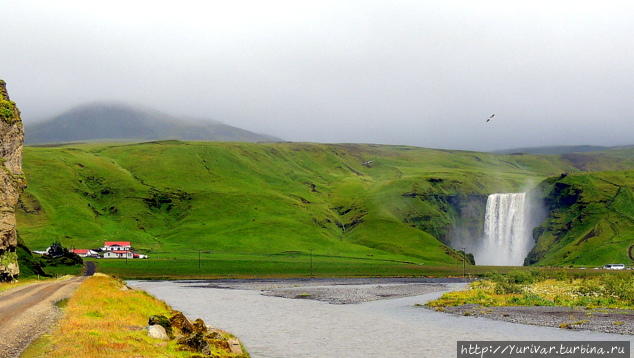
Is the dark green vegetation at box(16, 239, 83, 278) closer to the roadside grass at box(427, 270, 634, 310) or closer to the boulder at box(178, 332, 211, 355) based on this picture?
the roadside grass at box(427, 270, 634, 310)

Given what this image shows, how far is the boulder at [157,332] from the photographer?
35.1 m

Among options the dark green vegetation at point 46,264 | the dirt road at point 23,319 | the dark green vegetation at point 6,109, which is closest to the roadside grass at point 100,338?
the dirt road at point 23,319

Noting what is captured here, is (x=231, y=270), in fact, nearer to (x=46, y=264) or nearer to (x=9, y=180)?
(x=46, y=264)

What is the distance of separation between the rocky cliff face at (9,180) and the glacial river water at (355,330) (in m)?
27.2

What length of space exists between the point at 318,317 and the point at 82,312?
1247 inches

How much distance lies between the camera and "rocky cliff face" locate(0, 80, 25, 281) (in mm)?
89125

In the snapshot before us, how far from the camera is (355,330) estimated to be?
57156 mm

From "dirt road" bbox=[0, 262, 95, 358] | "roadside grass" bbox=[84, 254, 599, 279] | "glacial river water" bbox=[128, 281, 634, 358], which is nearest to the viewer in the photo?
"dirt road" bbox=[0, 262, 95, 358]

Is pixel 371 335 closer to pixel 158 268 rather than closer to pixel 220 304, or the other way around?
pixel 220 304

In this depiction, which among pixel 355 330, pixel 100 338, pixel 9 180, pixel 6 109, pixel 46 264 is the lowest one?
pixel 46 264

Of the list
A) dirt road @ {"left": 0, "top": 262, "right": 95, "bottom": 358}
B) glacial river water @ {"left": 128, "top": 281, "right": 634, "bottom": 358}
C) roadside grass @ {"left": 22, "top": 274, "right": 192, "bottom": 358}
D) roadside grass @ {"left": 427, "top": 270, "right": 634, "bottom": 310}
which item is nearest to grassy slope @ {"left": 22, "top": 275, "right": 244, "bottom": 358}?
roadside grass @ {"left": 22, "top": 274, "right": 192, "bottom": 358}

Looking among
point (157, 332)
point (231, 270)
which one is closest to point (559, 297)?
point (157, 332)

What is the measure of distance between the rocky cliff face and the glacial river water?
27191mm

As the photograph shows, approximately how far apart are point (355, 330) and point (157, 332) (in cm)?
2584
